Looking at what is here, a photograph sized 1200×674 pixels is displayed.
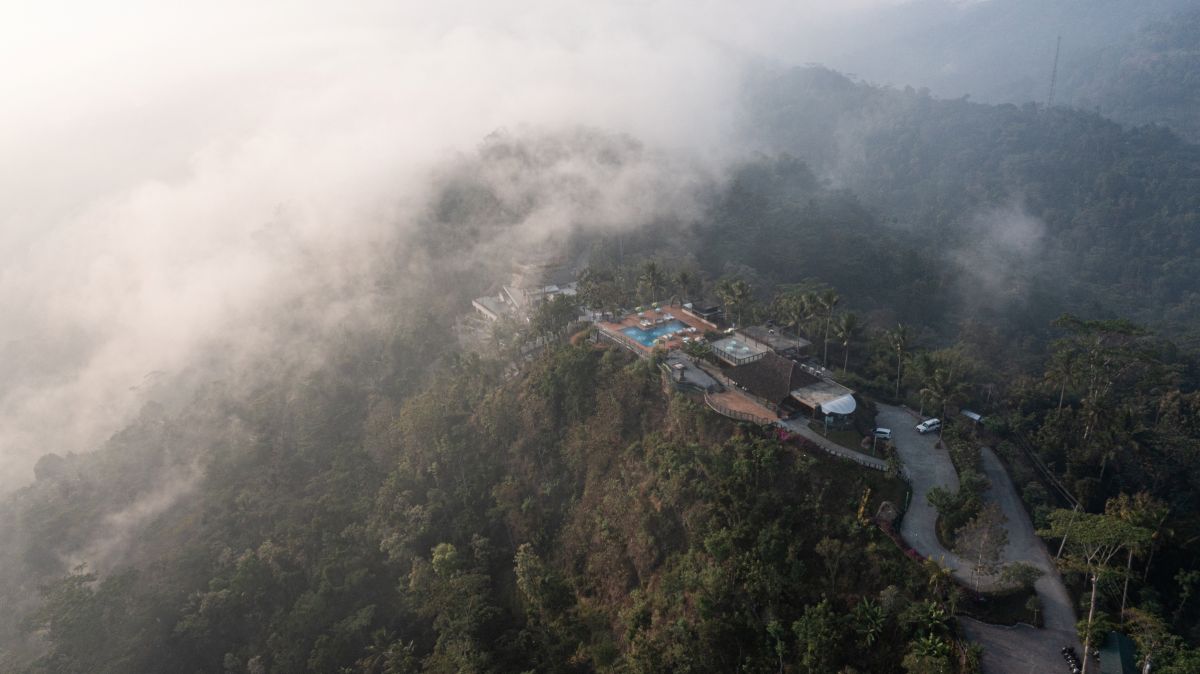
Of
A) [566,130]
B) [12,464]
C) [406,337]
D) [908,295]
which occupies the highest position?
[566,130]

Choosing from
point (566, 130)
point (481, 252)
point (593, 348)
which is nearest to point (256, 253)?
point (481, 252)

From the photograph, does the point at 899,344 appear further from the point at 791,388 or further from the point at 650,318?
the point at 650,318

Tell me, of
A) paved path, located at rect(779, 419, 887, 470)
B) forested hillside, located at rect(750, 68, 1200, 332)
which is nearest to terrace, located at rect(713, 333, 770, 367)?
paved path, located at rect(779, 419, 887, 470)

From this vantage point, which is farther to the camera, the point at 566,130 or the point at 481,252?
the point at 566,130

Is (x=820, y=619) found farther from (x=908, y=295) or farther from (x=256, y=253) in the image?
(x=256, y=253)

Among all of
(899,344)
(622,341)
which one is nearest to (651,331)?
(622,341)

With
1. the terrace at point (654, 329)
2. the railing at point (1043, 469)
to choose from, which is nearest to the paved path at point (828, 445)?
the railing at point (1043, 469)
